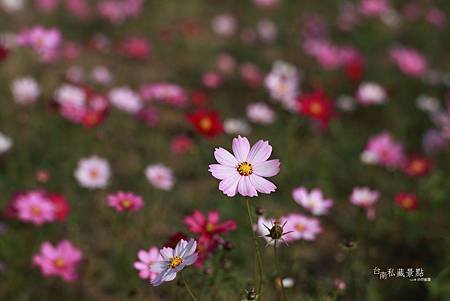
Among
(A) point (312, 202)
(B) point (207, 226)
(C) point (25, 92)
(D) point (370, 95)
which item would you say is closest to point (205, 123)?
(A) point (312, 202)

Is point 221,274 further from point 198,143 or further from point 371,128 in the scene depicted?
point 371,128

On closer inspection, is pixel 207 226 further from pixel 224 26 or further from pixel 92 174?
pixel 224 26

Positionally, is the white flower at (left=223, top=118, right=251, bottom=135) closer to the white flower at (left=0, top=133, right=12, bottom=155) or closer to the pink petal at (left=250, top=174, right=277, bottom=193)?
the white flower at (left=0, top=133, right=12, bottom=155)

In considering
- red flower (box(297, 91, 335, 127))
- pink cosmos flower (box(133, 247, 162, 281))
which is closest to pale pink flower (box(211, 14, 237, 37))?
red flower (box(297, 91, 335, 127))

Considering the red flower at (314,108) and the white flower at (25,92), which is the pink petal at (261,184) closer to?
the red flower at (314,108)

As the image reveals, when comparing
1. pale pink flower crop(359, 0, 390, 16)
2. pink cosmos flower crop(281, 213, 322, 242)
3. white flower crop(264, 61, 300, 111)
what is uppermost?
pale pink flower crop(359, 0, 390, 16)

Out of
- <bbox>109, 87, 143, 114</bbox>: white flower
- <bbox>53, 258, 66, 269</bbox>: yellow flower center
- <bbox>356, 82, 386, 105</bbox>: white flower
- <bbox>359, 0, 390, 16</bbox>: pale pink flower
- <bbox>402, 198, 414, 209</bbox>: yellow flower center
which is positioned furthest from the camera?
<bbox>359, 0, 390, 16</bbox>: pale pink flower

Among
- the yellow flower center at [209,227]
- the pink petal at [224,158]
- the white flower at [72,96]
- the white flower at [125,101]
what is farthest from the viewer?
the white flower at [125,101]

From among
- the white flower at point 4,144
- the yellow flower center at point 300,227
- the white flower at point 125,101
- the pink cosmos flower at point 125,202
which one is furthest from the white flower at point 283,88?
the white flower at point 4,144
